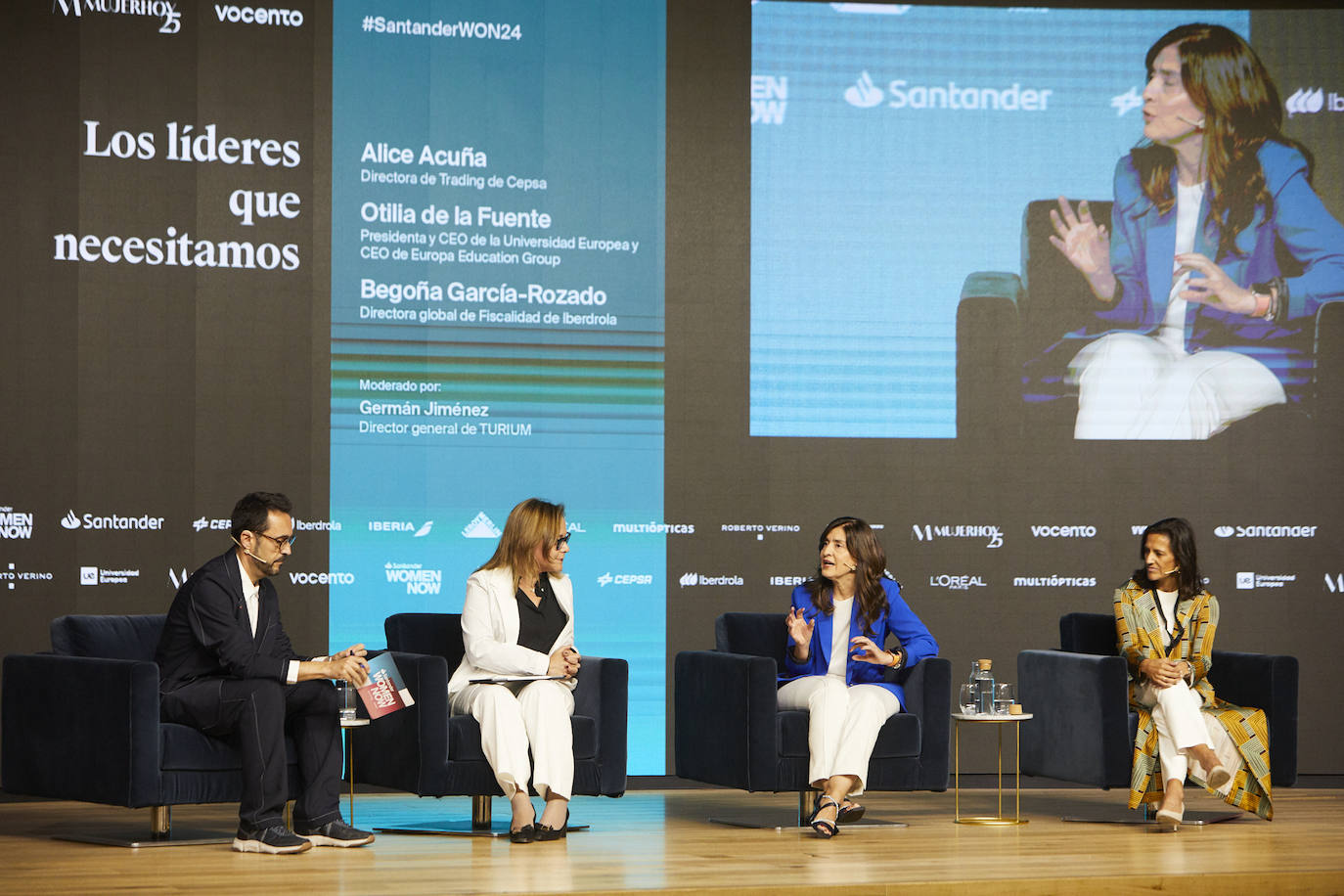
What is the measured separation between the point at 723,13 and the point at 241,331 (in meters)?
2.30

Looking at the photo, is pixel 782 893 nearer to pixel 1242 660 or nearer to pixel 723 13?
pixel 1242 660

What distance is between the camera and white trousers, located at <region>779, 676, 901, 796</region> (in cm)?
509

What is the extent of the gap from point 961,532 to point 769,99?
1927 millimetres

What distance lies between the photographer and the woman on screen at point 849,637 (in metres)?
5.19

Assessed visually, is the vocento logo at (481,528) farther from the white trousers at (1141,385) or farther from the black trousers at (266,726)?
the white trousers at (1141,385)

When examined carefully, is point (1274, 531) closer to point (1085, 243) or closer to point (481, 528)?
point (1085, 243)

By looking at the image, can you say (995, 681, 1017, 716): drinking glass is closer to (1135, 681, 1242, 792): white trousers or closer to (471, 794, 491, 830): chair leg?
(1135, 681, 1242, 792): white trousers

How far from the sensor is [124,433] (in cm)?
608

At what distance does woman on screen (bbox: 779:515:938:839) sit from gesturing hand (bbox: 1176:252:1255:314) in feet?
7.07

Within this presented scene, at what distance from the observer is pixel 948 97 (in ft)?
22.1

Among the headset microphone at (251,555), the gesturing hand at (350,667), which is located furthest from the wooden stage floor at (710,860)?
the headset microphone at (251,555)

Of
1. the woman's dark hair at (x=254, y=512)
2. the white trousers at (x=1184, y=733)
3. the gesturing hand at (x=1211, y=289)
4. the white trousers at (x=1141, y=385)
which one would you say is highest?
the gesturing hand at (x=1211, y=289)

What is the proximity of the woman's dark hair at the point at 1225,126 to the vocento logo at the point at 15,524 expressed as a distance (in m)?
4.59

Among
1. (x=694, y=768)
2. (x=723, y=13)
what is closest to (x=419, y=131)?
(x=723, y=13)
